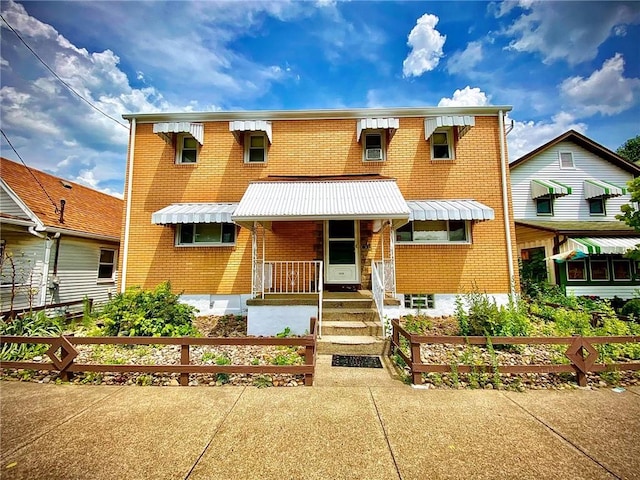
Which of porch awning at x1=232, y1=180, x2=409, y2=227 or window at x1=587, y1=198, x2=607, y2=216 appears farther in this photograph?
window at x1=587, y1=198, x2=607, y2=216

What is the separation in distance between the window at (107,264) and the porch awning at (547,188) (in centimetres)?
2203

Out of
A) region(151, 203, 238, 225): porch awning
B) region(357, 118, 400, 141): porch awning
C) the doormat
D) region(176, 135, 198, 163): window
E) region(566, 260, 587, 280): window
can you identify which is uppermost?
region(357, 118, 400, 141): porch awning

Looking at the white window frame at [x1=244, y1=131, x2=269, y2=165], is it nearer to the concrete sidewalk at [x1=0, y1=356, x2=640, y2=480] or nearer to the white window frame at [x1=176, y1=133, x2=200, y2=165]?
the white window frame at [x1=176, y1=133, x2=200, y2=165]

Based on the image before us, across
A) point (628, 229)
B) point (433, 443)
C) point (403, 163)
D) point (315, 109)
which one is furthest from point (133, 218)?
point (628, 229)

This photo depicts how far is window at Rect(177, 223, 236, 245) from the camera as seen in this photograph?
9586mm

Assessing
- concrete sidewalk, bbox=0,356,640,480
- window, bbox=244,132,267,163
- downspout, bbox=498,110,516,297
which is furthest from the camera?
window, bbox=244,132,267,163

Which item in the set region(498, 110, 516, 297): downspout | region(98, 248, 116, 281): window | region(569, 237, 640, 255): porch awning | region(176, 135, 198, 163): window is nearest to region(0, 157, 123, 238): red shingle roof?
region(98, 248, 116, 281): window

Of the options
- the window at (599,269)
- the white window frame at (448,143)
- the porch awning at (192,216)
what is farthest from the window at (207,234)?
the window at (599,269)

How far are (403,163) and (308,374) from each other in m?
7.93

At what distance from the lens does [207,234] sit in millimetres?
9664

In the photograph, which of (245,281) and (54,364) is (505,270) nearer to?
(245,281)

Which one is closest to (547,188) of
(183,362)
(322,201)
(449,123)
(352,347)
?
(449,123)

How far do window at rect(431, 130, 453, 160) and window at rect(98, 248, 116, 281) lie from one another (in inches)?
602

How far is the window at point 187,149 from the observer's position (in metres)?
10.1
